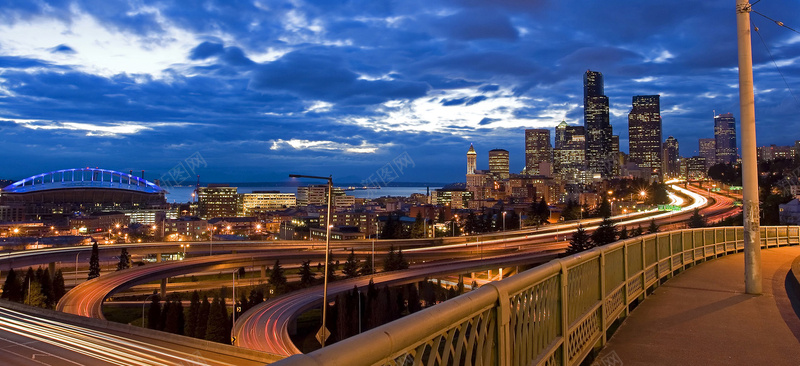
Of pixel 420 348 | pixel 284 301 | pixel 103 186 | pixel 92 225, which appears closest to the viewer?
pixel 420 348

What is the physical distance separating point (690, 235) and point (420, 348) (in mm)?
13617

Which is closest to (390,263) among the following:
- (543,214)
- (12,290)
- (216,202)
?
(12,290)

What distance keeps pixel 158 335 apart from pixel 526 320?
15.7 metres

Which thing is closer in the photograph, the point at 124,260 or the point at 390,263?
the point at 390,263

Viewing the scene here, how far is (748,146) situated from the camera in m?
8.96

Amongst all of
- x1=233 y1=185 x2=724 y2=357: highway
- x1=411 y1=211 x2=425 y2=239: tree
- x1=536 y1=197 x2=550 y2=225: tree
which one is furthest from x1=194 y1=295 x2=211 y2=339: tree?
x1=536 y1=197 x2=550 y2=225: tree

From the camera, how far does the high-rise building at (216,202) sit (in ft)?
554

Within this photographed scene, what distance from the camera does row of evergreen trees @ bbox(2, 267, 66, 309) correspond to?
3459 cm

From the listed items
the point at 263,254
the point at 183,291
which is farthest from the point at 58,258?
the point at 263,254

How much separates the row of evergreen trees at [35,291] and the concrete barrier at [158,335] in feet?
50.2

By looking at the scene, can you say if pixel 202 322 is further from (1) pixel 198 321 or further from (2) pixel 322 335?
(2) pixel 322 335

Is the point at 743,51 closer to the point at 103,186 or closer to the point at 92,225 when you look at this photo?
the point at 92,225

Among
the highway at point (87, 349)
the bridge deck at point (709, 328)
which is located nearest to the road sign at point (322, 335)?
the highway at point (87, 349)

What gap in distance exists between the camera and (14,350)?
13453mm
